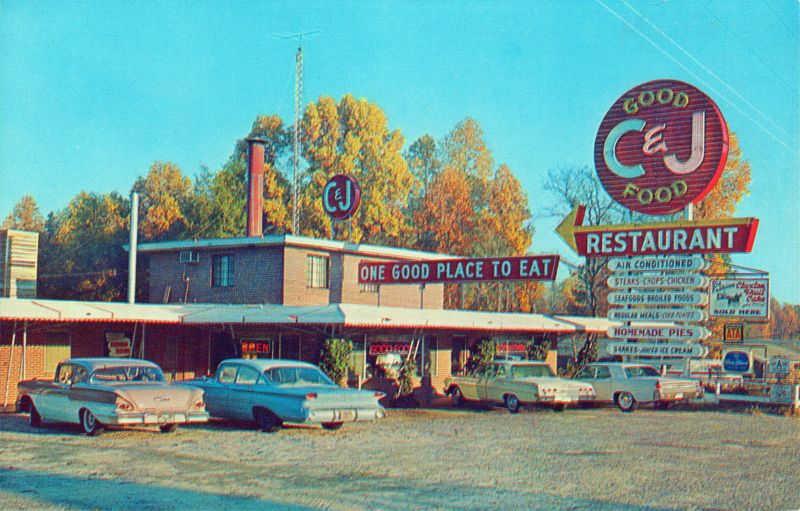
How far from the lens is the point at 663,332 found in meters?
22.6

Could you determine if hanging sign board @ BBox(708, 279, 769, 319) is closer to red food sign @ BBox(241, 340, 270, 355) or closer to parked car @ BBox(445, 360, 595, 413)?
parked car @ BBox(445, 360, 595, 413)

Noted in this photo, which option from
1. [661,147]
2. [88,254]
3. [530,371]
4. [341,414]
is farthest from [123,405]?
[88,254]

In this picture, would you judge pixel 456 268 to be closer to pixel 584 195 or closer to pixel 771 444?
pixel 771 444

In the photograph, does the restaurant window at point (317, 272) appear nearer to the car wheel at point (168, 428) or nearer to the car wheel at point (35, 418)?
the car wheel at point (35, 418)

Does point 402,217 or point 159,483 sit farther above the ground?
point 402,217

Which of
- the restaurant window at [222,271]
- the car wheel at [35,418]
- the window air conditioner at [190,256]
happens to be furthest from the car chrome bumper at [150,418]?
the window air conditioner at [190,256]

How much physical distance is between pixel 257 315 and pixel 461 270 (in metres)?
6.19

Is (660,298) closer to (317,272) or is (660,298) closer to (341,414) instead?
(341,414)

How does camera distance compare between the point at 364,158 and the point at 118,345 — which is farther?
the point at 364,158

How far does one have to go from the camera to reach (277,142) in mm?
59062

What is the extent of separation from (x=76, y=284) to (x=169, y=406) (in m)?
36.9

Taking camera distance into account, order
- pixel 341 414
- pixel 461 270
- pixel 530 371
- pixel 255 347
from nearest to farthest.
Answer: pixel 341 414, pixel 530 371, pixel 461 270, pixel 255 347

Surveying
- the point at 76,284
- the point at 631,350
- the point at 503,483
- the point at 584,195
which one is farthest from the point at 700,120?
the point at 76,284

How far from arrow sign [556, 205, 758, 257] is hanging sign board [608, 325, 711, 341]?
1.89 m
